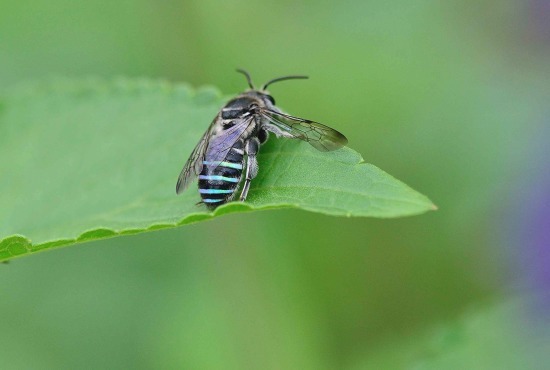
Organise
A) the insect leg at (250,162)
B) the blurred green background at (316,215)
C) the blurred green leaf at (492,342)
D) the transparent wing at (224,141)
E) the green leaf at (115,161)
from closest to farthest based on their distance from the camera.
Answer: the green leaf at (115,161), the insect leg at (250,162), the transparent wing at (224,141), the blurred green leaf at (492,342), the blurred green background at (316,215)

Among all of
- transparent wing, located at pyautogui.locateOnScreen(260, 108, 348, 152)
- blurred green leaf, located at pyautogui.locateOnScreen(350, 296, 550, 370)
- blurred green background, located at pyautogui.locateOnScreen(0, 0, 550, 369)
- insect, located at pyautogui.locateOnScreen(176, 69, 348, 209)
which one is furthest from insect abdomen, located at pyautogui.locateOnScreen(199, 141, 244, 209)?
blurred green background, located at pyautogui.locateOnScreen(0, 0, 550, 369)

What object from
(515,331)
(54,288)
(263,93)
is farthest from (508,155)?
(54,288)

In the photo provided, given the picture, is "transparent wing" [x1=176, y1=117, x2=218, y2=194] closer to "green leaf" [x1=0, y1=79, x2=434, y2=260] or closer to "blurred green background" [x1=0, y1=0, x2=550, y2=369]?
"green leaf" [x1=0, y1=79, x2=434, y2=260]

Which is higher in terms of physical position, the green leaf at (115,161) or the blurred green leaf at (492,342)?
the green leaf at (115,161)

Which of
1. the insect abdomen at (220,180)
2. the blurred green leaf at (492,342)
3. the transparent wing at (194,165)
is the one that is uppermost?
the transparent wing at (194,165)

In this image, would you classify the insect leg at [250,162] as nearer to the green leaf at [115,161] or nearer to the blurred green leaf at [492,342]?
the green leaf at [115,161]

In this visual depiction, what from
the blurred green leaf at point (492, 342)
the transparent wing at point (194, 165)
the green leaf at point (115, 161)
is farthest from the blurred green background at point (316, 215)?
the transparent wing at point (194, 165)

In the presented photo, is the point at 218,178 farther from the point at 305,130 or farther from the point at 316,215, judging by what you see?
the point at 316,215

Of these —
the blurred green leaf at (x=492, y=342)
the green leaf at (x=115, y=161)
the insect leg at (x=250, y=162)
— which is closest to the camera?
the green leaf at (x=115, y=161)
